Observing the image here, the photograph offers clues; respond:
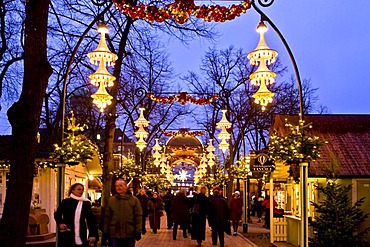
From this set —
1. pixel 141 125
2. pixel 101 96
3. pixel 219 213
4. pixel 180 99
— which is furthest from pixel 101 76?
pixel 141 125

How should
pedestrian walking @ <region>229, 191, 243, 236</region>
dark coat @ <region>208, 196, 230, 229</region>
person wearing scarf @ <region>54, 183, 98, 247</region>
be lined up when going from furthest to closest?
pedestrian walking @ <region>229, 191, 243, 236</region>, dark coat @ <region>208, 196, 230, 229</region>, person wearing scarf @ <region>54, 183, 98, 247</region>

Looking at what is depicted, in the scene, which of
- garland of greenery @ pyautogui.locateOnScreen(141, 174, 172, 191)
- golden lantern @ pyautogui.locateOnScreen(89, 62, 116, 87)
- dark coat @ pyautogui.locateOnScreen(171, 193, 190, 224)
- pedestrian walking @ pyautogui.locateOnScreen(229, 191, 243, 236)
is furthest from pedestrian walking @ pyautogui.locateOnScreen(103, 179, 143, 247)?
garland of greenery @ pyautogui.locateOnScreen(141, 174, 172, 191)

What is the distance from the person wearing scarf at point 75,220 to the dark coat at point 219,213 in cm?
753

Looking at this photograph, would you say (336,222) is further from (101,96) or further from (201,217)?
(101,96)

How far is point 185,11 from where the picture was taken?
12406 millimetres

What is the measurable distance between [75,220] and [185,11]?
5.08m

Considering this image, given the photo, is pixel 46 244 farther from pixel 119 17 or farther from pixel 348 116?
pixel 348 116

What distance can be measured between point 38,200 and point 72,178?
228cm

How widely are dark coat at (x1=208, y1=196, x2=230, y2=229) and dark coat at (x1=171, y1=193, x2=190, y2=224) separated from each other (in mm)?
3657

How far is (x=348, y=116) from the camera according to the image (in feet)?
77.3

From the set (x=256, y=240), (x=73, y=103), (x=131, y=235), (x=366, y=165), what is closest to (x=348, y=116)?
(x=366, y=165)

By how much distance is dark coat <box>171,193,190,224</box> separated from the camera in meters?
20.6

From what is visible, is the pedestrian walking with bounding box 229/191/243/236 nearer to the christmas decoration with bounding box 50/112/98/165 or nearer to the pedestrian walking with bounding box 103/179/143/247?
the christmas decoration with bounding box 50/112/98/165

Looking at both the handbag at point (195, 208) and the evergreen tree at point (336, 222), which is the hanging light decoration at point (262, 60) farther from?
the handbag at point (195, 208)
